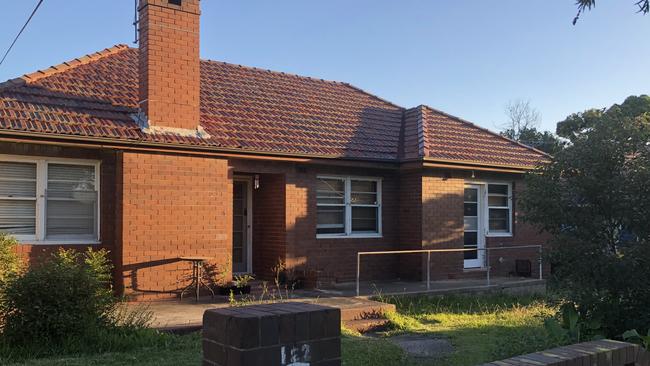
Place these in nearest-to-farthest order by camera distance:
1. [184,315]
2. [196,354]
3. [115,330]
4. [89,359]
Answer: [89,359] → [196,354] → [115,330] → [184,315]

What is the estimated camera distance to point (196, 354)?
7.43 m

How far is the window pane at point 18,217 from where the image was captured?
1055cm

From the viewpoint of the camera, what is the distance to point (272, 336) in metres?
2.89

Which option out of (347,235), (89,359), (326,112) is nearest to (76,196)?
(89,359)

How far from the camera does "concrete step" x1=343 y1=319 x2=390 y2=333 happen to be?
393 inches

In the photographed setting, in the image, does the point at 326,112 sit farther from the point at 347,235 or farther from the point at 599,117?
the point at 599,117

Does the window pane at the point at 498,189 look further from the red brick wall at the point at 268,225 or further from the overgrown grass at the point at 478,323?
the red brick wall at the point at 268,225

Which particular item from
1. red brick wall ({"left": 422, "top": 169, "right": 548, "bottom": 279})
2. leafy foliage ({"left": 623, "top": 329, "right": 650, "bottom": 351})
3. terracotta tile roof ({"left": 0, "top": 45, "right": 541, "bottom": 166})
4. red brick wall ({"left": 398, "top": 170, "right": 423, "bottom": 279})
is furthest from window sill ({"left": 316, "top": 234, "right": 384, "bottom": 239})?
leafy foliage ({"left": 623, "top": 329, "right": 650, "bottom": 351})

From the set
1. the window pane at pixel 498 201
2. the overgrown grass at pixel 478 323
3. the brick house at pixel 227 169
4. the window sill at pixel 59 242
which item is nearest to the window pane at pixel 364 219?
the brick house at pixel 227 169

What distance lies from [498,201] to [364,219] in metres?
3.99

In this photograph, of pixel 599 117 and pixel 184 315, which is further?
pixel 184 315

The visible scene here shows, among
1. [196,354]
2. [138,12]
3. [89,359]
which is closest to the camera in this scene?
[89,359]

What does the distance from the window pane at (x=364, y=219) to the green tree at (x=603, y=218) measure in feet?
24.0

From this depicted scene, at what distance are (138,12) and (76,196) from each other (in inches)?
150
